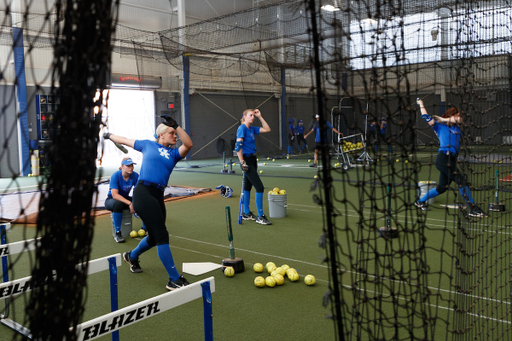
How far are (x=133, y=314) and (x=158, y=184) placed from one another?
7.25 feet

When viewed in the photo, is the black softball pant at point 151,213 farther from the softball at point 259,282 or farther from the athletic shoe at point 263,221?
the athletic shoe at point 263,221

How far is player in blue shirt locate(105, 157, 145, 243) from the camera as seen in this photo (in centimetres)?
Result: 610

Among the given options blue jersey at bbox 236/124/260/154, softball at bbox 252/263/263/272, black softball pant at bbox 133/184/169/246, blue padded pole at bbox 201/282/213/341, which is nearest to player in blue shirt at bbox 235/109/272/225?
blue jersey at bbox 236/124/260/154

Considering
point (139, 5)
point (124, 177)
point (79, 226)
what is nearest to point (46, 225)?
point (79, 226)

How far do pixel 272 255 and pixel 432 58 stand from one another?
668 inches

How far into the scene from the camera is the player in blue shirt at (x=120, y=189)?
6.10 m

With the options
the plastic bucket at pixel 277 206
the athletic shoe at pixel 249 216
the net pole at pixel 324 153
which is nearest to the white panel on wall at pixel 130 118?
the athletic shoe at pixel 249 216

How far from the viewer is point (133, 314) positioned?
7.27 ft

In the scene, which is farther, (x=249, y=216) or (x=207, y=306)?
(x=249, y=216)

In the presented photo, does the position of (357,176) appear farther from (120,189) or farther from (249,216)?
(249,216)

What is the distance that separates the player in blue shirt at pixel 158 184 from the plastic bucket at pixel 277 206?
10.8 feet

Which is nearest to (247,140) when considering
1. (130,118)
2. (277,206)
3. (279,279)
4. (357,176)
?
(277,206)

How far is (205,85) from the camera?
1986cm

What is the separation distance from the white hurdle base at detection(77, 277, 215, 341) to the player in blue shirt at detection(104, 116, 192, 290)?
5.64ft
